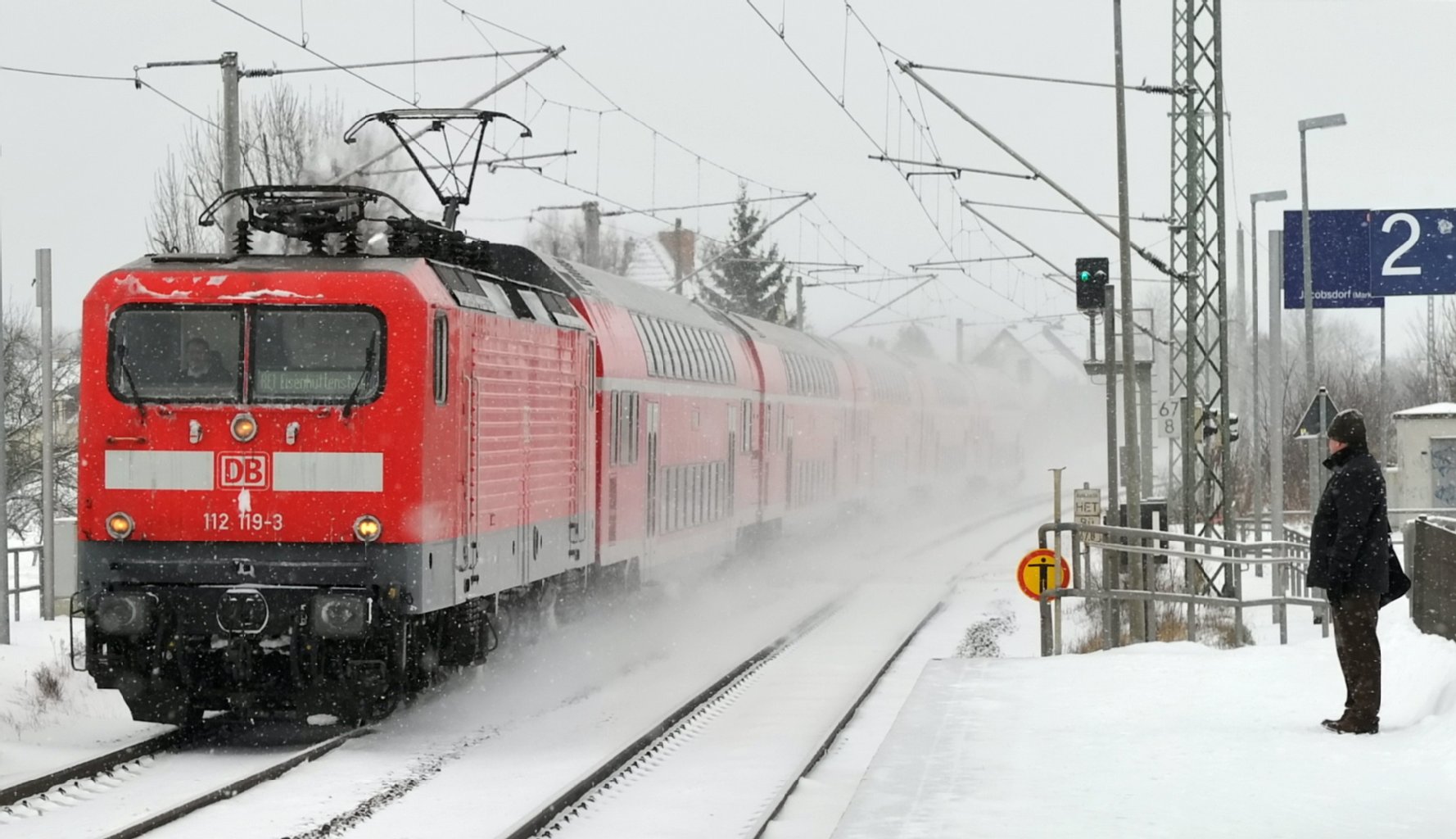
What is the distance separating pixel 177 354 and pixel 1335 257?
18974 mm

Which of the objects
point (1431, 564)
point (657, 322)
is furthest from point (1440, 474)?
point (1431, 564)

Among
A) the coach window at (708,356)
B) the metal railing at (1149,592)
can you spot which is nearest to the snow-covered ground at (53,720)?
the metal railing at (1149,592)

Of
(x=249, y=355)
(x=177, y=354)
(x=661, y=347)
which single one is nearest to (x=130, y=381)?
(x=177, y=354)

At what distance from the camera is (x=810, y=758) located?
35.7 feet

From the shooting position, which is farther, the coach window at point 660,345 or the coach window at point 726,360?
the coach window at point 726,360

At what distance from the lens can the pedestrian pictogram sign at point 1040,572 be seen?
16.2 meters

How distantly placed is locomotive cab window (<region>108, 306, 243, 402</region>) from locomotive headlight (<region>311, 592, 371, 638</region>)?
1.43 meters

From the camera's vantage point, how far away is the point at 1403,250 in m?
25.9

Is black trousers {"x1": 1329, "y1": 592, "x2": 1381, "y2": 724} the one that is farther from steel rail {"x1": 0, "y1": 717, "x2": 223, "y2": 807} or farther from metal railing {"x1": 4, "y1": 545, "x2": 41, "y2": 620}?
metal railing {"x1": 4, "y1": 545, "x2": 41, "y2": 620}

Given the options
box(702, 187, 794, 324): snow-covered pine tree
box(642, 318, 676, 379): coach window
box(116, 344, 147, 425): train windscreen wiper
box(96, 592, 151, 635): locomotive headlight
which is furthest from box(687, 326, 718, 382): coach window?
box(702, 187, 794, 324): snow-covered pine tree

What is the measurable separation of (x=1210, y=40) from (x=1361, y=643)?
1530cm

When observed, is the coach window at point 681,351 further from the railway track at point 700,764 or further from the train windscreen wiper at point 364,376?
the train windscreen wiper at point 364,376

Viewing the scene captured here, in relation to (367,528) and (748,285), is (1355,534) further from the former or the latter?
(748,285)

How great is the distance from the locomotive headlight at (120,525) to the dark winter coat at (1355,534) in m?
6.79
